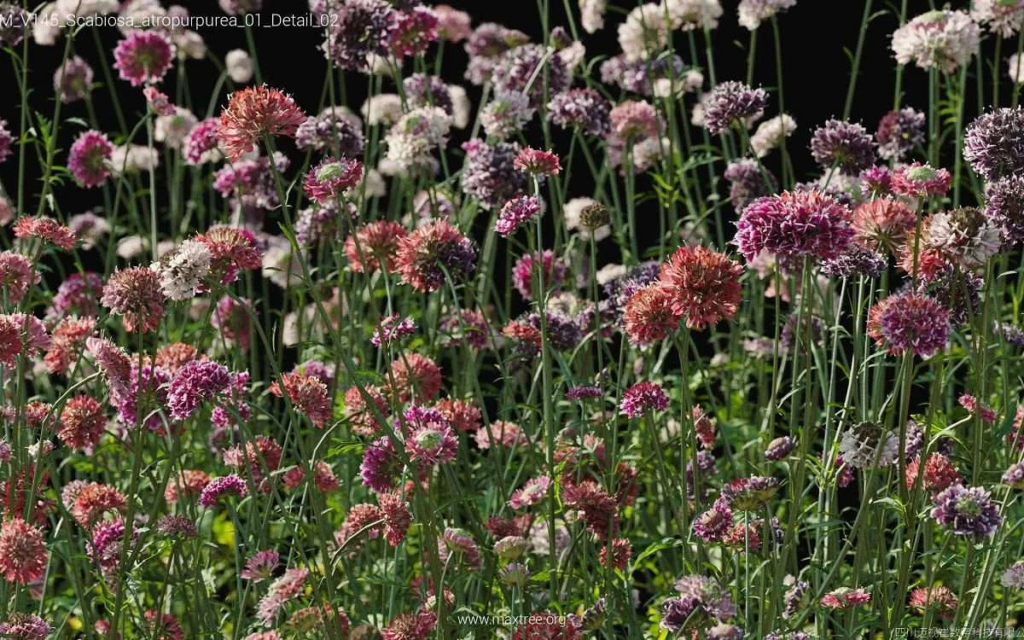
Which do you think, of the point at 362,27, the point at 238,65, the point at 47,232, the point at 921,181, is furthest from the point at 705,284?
the point at 238,65

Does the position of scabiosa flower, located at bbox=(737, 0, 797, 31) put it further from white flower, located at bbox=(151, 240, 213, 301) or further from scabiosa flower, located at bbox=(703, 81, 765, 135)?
white flower, located at bbox=(151, 240, 213, 301)

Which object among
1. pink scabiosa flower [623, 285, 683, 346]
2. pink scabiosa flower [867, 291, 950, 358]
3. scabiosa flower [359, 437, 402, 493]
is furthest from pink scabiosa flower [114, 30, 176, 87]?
pink scabiosa flower [867, 291, 950, 358]

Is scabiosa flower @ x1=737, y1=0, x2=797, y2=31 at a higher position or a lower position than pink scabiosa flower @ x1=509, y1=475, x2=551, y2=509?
higher

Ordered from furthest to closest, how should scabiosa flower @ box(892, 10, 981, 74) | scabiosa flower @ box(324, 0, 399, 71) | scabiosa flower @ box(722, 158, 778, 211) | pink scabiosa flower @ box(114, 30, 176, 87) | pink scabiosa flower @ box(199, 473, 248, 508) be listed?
1. pink scabiosa flower @ box(114, 30, 176, 87)
2. scabiosa flower @ box(722, 158, 778, 211)
3. scabiosa flower @ box(324, 0, 399, 71)
4. scabiosa flower @ box(892, 10, 981, 74)
5. pink scabiosa flower @ box(199, 473, 248, 508)

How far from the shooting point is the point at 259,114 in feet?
6.97

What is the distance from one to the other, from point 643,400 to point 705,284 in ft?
1.61

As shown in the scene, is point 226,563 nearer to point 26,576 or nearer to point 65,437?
point 65,437

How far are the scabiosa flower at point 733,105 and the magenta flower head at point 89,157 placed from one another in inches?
63.5

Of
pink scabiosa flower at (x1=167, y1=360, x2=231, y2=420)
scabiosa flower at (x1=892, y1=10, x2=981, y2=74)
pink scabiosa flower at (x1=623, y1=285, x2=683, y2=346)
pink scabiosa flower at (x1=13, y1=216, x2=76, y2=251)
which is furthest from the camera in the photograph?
scabiosa flower at (x1=892, y1=10, x2=981, y2=74)

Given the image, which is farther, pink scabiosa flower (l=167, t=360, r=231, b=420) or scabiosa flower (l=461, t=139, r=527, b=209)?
scabiosa flower (l=461, t=139, r=527, b=209)

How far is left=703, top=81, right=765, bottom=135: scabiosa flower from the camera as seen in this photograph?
296cm

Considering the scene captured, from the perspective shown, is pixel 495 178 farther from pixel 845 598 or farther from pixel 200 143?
pixel 845 598

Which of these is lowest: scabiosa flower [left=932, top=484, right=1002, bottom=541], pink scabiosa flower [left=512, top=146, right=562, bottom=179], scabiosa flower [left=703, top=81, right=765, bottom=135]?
scabiosa flower [left=932, top=484, right=1002, bottom=541]

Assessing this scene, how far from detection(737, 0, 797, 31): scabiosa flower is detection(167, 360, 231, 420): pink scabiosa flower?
1.91 metres
